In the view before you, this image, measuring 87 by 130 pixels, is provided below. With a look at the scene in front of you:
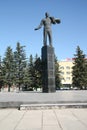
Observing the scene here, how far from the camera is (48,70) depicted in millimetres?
17656

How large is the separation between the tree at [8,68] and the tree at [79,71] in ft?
40.1

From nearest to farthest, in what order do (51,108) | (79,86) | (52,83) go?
(51,108), (52,83), (79,86)

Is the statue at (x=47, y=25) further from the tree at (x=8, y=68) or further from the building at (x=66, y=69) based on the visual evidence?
the building at (x=66, y=69)

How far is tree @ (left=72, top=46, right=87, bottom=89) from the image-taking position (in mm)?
48625

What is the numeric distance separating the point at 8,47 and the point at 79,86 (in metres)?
16.6

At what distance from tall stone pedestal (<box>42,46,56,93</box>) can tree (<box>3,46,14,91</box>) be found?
32.0 metres

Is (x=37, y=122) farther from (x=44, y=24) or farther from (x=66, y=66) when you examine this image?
(x=66, y=66)

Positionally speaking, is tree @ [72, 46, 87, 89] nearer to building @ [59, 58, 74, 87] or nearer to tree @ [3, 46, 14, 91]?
tree @ [3, 46, 14, 91]

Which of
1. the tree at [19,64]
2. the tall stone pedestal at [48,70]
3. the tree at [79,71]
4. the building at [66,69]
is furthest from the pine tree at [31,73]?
the building at [66,69]

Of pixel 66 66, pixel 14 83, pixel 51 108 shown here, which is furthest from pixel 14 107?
pixel 66 66

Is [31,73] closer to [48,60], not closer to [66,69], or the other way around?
[48,60]

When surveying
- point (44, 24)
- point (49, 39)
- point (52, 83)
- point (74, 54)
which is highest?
point (74, 54)

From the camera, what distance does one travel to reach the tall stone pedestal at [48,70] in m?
17.5

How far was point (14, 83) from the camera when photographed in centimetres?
4947
